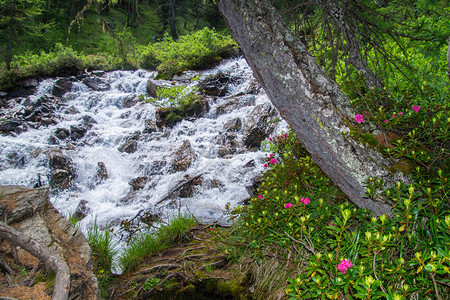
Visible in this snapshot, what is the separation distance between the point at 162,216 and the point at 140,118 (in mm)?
6285

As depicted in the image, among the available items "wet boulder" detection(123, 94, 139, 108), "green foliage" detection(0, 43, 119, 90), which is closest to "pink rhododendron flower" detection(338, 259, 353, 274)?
"wet boulder" detection(123, 94, 139, 108)

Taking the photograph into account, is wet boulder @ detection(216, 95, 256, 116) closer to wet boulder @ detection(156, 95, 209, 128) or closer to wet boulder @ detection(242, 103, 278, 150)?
wet boulder @ detection(156, 95, 209, 128)

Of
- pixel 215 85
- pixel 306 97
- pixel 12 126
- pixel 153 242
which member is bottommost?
pixel 12 126

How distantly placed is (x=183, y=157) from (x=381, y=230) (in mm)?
6382

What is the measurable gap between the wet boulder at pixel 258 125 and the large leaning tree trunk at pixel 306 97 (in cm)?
562

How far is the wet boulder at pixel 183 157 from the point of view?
746 cm

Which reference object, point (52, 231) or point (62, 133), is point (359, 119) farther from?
point (62, 133)

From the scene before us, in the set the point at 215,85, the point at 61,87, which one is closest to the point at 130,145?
the point at 215,85

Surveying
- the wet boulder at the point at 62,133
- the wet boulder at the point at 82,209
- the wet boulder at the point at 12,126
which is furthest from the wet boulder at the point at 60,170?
the wet boulder at the point at 12,126

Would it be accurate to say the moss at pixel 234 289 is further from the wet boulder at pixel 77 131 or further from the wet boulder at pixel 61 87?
the wet boulder at pixel 61 87

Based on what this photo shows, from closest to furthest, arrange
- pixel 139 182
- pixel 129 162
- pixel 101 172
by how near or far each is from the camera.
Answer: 1. pixel 139 182
2. pixel 101 172
3. pixel 129 162

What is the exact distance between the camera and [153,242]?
3.75m

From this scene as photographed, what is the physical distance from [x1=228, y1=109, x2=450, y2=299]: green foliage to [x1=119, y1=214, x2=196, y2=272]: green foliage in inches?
51.5

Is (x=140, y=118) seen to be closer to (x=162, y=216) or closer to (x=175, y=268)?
(x=162, y=216)
